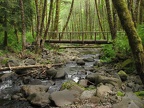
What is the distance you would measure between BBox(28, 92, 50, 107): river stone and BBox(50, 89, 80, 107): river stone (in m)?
0.26

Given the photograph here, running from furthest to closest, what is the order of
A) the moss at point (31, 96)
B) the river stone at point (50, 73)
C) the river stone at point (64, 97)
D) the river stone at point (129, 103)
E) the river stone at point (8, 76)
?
1. the river stone at point (50, 73)
2. the river stone at point (8, 76)
3. the moss at point (31, 96)
4. the river stone at point (64, 97)
5. the river stone at point (129, 103)

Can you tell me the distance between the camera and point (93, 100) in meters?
6.67

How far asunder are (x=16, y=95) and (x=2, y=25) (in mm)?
9355

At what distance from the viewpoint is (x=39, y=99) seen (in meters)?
7.31

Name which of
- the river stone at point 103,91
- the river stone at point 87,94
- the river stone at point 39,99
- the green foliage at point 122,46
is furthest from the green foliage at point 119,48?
the river stone at point 39,99

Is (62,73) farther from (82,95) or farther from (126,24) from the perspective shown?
(126,24)

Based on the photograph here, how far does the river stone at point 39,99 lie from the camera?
7160 mm

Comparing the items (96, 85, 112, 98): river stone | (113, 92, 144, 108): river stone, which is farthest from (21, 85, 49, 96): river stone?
(113, 92, 144, 108): river stone

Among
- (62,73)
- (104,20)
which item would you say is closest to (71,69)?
(62,73)

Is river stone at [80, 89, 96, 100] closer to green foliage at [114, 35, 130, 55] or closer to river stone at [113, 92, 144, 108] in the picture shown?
river stone at [113, 92, 144, 108]

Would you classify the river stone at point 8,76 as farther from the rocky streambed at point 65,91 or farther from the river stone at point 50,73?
the river stone at point 50,73

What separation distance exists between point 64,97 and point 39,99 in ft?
2.84

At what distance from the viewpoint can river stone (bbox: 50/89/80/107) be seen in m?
6.86

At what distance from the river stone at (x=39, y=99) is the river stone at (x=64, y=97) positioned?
26 centimetres
